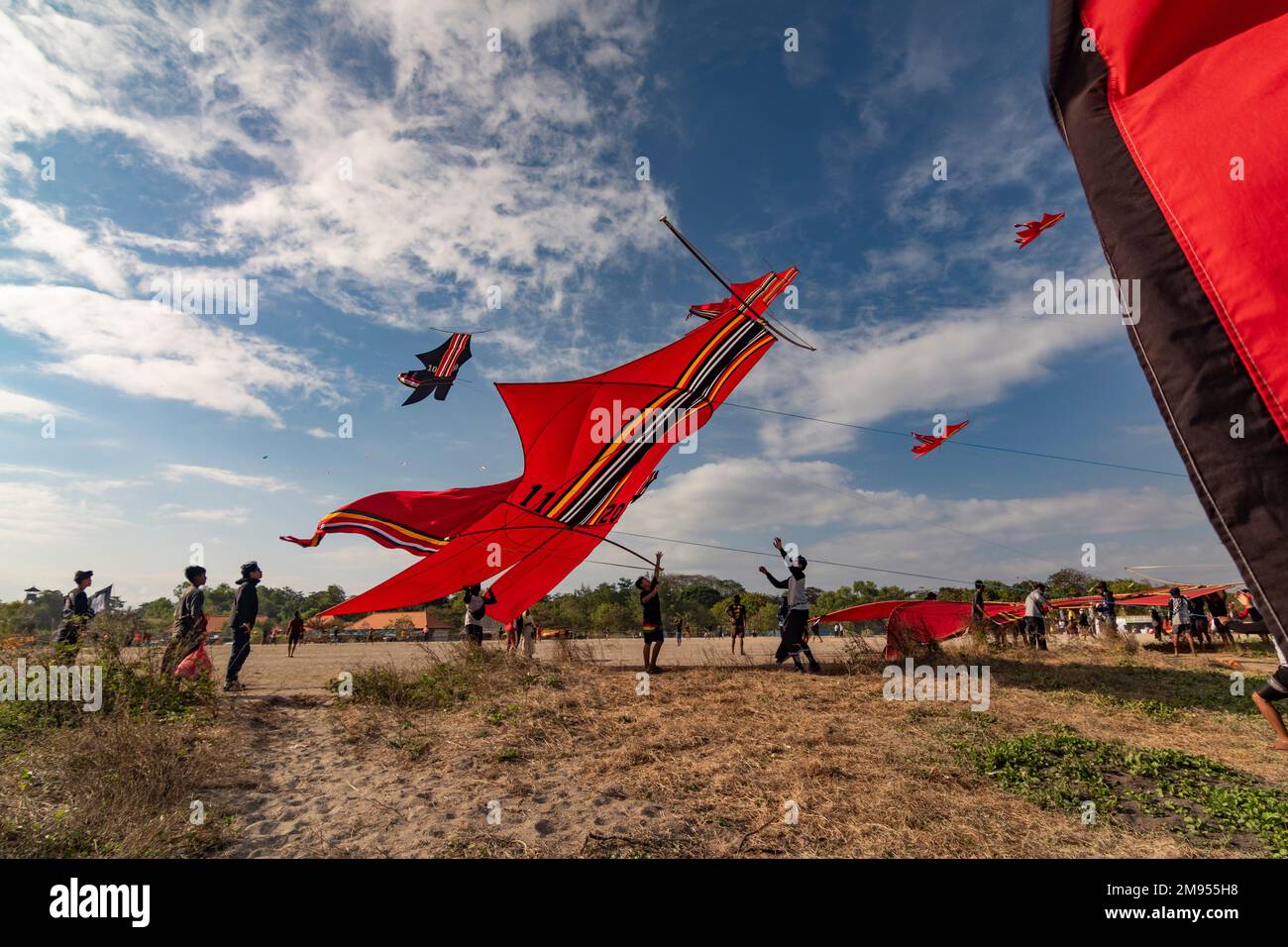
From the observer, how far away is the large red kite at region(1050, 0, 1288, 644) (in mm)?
1034

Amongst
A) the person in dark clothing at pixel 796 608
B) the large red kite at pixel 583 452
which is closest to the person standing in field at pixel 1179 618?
the person in dark clothing at pixel 796 608

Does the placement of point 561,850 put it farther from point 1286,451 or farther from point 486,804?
point 1286,451

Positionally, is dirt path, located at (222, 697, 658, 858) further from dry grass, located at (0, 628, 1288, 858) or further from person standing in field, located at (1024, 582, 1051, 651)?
person standing in field, located at (1024, 582, 1051, 651)

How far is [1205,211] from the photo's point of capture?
3.96 feet

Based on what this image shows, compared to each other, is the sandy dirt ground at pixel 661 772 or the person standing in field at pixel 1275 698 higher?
the person standing in field at pixel 1275 698

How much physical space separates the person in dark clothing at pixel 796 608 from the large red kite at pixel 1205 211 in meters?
10.2

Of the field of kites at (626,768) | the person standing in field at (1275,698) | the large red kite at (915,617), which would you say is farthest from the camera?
the large red kite at (915,617)

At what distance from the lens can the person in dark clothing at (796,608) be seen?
37.2 ft

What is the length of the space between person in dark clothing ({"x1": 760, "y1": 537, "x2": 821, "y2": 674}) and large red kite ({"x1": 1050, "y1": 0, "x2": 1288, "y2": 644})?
33.5ft

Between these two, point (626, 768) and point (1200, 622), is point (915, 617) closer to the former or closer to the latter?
point (626, 768)

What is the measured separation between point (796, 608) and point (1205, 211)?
10912mm

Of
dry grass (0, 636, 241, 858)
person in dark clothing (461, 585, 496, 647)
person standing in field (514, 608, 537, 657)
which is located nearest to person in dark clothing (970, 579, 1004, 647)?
person standing in field (514, 608, 537, 657)

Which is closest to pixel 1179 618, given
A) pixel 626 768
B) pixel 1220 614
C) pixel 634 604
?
pixel 1220 614

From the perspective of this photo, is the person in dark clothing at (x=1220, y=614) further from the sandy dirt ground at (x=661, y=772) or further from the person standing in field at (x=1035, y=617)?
the sandy dirt ground at (x=661, y=772)
